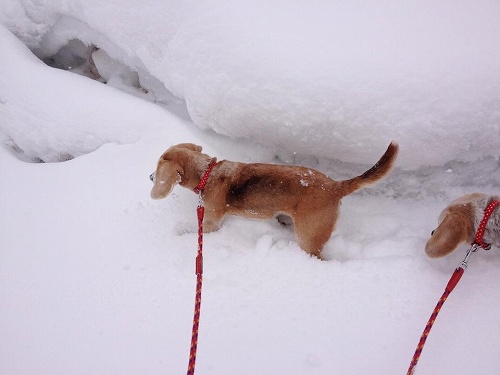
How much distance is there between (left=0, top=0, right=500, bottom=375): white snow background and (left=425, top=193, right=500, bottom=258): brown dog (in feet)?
0.81

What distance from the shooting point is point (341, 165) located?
2.65 metres

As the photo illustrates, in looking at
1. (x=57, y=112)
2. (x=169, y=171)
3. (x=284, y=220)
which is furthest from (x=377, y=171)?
(x=57, y=112)

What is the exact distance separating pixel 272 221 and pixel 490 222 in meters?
1.40

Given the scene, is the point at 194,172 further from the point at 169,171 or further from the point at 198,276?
the point at 198,276

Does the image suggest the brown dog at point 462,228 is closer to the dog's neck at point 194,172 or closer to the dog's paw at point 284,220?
the dog's paw at point 284,220

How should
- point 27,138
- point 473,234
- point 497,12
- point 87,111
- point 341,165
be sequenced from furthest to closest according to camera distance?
point 27,138 < point 87,111 < point 341,165 < point 497,12 < point 473,234

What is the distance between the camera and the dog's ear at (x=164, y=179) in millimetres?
2246

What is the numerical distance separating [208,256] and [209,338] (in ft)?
1.90

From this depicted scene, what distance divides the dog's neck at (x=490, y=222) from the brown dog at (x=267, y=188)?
1.94 feet

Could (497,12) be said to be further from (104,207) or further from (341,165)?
(104,207)

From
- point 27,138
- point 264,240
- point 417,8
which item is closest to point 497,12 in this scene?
point 417,8

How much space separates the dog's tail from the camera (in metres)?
1.88

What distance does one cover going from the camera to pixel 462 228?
188cm

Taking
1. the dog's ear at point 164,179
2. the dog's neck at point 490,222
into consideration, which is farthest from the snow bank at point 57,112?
the dog's neck at point 490,222
